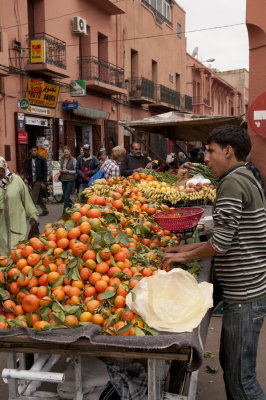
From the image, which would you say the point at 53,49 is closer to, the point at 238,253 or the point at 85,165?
the point at 85,165

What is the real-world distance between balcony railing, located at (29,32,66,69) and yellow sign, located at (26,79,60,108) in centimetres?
77

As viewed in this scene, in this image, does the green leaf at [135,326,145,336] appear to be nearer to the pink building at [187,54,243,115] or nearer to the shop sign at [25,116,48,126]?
the shop sign at [25,116,48,126]

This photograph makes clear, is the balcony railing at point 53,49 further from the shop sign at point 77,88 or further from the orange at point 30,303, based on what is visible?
the orange at point 30,303

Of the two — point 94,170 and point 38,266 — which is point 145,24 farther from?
point 38,266

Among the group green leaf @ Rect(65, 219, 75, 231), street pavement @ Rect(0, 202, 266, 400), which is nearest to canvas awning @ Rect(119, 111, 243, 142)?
street pavement @ Rect(0, 202, 266, 400)

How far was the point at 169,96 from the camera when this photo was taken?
25406mm

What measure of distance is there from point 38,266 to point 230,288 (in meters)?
1.11

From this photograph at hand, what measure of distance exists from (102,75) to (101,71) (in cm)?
17

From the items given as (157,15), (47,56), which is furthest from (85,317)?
(157,15)

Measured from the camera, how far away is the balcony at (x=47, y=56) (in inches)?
549

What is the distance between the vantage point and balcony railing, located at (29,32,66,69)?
14.7 m

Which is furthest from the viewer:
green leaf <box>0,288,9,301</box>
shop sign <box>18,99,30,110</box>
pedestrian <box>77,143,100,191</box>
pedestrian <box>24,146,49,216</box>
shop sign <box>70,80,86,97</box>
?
shop sign <box>70,80,86,97</box>

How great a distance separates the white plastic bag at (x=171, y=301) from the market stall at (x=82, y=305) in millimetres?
44

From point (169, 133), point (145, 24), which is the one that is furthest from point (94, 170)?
point (145, 24)
